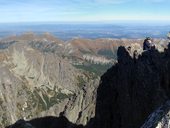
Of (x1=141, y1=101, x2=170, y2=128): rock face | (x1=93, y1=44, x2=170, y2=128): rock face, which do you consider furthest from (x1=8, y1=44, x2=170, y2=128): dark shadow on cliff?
(x1=141, y1=101, x2=170, y2=128): rock face

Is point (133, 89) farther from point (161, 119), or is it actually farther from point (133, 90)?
point (161, 119)

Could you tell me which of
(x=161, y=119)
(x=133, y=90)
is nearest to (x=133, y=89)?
(x=133, y=90)

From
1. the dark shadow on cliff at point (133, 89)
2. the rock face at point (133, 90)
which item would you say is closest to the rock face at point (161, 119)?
the rock face at point (133, 90)

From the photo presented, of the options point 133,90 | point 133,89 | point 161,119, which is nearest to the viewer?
point 161,119

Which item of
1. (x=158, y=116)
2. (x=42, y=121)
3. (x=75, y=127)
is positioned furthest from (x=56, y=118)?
(x=158, y=116)

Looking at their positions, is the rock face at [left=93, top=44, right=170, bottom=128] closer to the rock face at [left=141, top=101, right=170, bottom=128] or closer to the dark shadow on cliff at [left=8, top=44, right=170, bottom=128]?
the dark shadow on cliff at [left=8, top=44, right=170, bottom=128]

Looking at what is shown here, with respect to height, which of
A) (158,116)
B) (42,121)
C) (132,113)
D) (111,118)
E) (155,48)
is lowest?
(42,121)

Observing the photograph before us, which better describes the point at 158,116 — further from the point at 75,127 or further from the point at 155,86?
the point at 75,127
